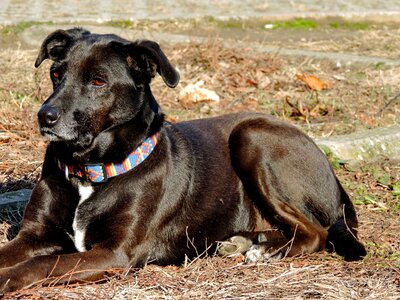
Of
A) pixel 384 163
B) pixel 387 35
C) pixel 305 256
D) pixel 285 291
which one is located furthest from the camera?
pixel 387 35

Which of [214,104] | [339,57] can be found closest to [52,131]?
[214,104]

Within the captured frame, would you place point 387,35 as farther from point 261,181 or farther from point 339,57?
point 261,181

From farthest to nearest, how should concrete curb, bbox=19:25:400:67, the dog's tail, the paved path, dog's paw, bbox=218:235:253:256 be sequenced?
the paved path < concrete curb, bbox=19:25:400:67 < dog's paw, bbox=218:235:253:256 < the dog's tail

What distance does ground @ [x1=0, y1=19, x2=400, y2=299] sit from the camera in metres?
4.46

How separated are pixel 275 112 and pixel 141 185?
150 inches

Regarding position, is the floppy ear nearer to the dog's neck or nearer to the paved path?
the dog's neck

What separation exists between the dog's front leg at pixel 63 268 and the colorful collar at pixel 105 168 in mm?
471

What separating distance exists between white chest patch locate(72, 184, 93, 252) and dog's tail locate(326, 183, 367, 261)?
5.65 feet

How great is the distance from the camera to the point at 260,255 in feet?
17.2

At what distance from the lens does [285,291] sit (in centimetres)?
439

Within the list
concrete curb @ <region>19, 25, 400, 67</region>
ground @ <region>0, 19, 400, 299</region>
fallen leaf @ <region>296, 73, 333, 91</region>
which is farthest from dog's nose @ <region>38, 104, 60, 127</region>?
concrete curb @ <region>19, 25, 400, 67</region>

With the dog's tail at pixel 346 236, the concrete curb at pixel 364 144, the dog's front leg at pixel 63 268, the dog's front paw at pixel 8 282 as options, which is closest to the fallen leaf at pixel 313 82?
the concrete curb at pixel 364 144

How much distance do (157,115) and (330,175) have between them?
1455 millimetres

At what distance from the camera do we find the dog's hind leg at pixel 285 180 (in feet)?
18.1
